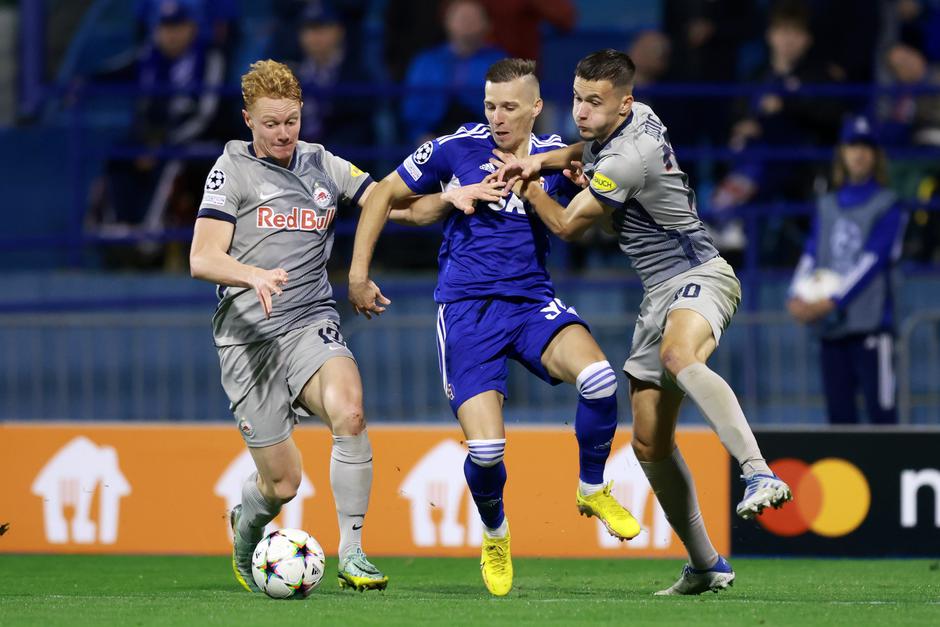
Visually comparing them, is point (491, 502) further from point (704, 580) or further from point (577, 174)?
point (577, 174)

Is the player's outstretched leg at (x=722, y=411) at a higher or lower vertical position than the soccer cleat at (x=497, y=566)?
higher

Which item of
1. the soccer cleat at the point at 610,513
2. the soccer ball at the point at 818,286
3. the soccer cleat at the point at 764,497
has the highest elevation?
the soccer ball at the point at 818,286

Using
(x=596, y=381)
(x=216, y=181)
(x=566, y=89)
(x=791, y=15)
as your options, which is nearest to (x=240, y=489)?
(x=216, y=181)

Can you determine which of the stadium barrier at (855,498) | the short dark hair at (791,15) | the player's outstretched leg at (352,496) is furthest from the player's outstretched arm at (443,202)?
the short dark hair at (791,15)

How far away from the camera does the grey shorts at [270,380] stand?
8078 mm

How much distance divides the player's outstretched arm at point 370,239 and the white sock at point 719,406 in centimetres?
160

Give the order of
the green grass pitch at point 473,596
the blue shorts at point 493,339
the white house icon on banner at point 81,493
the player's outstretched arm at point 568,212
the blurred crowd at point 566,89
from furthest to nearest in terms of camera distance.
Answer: the blurred crowd at point 566,89 → the white house icon on banner at point 81,493 → the blue shorts at point 493,339 → the player's outstretched arm at point 568,212 → the green grass pitch at point 473,596

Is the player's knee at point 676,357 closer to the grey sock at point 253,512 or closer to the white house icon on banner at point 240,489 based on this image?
the grey sock at point 253,512

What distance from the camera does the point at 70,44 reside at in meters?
16.2

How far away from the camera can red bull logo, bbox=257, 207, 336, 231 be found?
26.5 feet

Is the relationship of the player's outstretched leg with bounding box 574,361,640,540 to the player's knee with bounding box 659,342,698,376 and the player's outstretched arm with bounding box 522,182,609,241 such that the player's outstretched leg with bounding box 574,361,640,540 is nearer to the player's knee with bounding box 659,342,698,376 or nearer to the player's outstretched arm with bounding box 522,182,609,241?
the player's knee with bounding box 659,342,698,376

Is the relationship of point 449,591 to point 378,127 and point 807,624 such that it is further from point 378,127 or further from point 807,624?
point 378,127

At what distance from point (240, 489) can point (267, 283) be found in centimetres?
366

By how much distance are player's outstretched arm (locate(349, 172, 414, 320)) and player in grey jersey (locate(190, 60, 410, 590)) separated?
219mm
